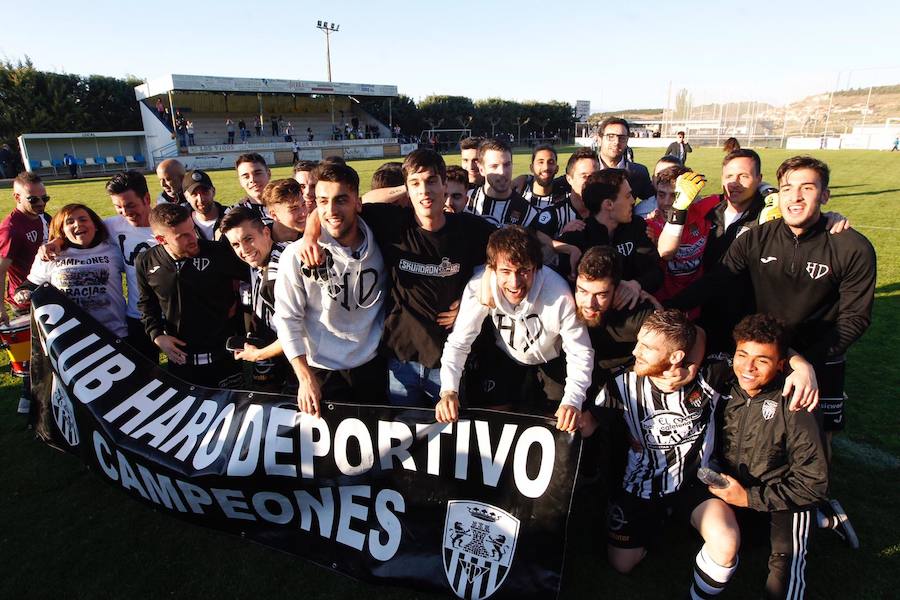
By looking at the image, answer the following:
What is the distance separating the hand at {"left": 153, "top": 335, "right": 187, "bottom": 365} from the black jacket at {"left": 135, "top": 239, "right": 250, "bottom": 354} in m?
0.07

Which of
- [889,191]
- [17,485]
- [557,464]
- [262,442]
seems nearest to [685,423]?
[557,464]

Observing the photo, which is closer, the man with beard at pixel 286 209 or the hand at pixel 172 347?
the hand at pixel 172 347

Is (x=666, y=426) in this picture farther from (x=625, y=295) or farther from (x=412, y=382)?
(x=412, y=382)

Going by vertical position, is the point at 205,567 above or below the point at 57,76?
below

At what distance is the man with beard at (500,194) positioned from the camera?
186 inches

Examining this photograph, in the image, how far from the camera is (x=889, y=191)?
1739 centimetres

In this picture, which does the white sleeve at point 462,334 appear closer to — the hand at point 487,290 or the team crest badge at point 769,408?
the hand at point 487,290

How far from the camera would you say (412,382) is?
3564 millimetres

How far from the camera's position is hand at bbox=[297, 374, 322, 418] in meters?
3.19

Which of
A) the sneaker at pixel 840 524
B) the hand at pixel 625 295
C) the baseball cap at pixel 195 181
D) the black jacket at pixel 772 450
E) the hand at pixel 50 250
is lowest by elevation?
the sneaker at pixel 840 524

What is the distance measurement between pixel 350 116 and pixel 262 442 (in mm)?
58933

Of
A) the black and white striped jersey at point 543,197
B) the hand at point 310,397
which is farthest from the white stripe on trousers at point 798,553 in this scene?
the black and white striped jersey at point 543,197

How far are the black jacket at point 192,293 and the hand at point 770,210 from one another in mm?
4060

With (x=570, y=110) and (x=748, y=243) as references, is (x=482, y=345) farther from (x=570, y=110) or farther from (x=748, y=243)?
(x=570, y=110)
